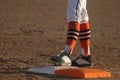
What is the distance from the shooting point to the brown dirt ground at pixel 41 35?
7168 millimetres

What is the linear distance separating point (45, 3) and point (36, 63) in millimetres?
11658

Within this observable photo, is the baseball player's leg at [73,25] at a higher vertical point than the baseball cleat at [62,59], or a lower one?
higher

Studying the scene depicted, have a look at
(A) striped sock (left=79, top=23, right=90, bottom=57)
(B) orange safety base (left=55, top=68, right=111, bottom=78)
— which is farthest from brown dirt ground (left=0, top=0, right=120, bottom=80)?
(A) striped sock (left=79, top=23, right=90, bottom=57)

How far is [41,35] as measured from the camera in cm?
1083

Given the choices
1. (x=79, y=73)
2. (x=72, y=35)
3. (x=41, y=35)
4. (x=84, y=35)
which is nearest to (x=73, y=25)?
(x=72, y=35)

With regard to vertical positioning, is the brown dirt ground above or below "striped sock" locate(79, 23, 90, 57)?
below

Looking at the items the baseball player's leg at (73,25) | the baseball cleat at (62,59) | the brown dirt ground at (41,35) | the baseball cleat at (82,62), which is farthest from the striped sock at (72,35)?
the brown dirt ground at (41,35)

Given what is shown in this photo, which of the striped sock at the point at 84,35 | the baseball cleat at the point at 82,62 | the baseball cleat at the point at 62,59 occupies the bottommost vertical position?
the baseball cleat at the point at 82,62

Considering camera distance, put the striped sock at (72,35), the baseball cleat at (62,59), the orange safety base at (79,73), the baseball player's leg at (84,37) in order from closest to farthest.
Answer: the orange safety base at (79,73)
the baseball cleat at (62,59)
the striped sock at (72,35)
the baseball player's leg at (84,37)

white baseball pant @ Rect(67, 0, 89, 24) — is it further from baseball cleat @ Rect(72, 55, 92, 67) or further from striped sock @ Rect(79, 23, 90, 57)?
baseball cleat @ Rect(72, 55, 92, 67)

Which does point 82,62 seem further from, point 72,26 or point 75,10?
point 75,10

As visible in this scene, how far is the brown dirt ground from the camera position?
7.17 meters

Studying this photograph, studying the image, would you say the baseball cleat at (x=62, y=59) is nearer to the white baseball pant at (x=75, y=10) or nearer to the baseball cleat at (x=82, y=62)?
the baseball cleat at (x=82, y=62)

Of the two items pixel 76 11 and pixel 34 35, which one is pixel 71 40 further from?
pixel 34 35
